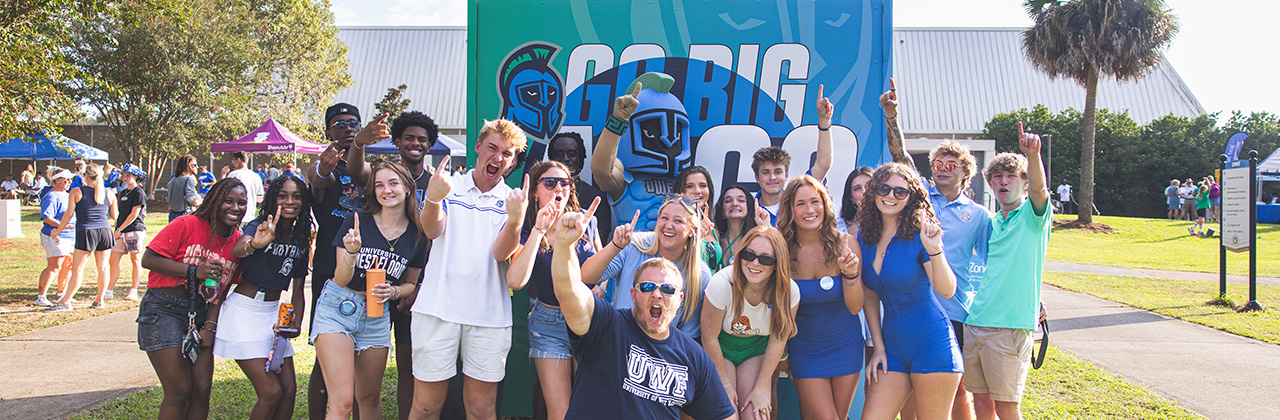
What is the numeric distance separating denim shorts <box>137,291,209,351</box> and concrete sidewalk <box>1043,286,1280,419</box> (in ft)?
22.0

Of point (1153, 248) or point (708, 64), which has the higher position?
point (708, 64)

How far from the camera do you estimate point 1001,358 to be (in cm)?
361

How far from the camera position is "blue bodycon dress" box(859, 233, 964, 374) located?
3.36 m

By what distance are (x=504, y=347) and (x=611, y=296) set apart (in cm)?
69

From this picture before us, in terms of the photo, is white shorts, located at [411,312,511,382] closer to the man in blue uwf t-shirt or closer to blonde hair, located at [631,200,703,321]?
the man in blue uwf t-shirt

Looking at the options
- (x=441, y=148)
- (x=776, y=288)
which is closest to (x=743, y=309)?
(x=776, y=288)

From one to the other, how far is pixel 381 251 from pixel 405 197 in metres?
0.32

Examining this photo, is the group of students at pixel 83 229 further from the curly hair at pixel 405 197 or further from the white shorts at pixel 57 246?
the curly hair at pixel 405 197

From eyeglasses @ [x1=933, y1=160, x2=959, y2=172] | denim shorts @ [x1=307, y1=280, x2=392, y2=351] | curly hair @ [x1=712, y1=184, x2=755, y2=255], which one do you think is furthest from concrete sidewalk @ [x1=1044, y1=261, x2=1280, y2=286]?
denim shorts @ [x1=307, y1=280, x2=392, y2=351]

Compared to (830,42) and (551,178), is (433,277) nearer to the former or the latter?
(551,178)

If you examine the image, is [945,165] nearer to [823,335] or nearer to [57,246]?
[823,335]

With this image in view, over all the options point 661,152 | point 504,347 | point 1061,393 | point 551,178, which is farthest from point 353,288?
point 1061,393

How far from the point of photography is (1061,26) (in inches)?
794

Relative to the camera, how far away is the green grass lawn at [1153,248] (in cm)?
1402
